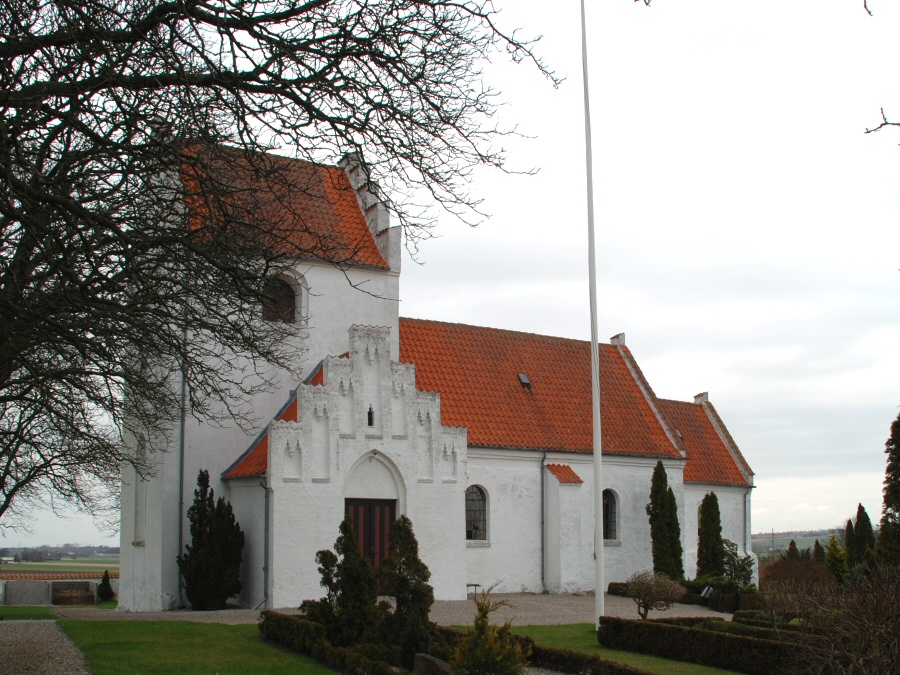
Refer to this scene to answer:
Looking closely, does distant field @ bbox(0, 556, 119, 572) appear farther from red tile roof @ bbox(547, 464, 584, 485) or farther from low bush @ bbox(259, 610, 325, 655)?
low bush @ bbox(259, 610, 325, 655)

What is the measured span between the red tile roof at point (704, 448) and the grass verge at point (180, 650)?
19.9 metres

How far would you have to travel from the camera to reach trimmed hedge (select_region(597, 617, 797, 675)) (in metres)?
13.1

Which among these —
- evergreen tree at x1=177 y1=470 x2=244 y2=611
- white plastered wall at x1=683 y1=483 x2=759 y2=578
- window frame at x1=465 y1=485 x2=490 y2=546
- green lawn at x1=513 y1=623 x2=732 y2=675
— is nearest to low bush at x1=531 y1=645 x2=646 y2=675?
green lawn at x1=513 y1=623 x2=732 y2=675

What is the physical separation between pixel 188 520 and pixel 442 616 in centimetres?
654

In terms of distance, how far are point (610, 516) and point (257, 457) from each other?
11401 mm

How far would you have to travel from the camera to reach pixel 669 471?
95.5ft

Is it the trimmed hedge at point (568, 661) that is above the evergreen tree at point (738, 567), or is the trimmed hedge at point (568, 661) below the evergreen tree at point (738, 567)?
above

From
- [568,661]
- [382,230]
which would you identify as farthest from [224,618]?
[382,230]

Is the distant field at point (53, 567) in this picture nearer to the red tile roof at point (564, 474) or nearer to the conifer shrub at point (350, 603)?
the red tile roof at point (564, 474)

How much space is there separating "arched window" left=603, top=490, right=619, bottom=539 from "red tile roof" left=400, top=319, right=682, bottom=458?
141cm

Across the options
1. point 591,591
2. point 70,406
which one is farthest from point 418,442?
point 70,406

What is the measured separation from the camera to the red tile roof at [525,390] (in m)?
26.4

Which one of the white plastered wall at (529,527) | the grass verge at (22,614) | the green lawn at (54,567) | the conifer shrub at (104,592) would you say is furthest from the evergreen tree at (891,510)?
the green lawn at (54,567)

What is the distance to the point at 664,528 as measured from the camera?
2758 centimetres
